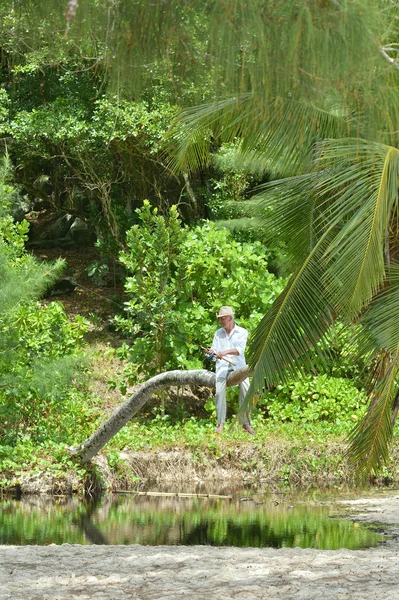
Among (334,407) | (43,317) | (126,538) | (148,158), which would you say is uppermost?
(148,158)

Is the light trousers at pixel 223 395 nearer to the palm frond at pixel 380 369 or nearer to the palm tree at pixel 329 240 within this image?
the palm tree at pixel 329 240

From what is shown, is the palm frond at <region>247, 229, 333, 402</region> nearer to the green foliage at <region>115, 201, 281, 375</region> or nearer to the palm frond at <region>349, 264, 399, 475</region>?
the palm frond at <region>349, 264, 399, 475</region>

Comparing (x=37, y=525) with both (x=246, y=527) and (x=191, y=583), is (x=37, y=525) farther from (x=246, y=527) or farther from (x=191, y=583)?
(x=191, y=583)

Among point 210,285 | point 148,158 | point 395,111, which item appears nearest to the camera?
point 395,111

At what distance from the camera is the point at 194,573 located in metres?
7.75

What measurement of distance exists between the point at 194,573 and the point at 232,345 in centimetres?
247

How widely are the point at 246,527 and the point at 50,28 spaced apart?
8357 millimetres

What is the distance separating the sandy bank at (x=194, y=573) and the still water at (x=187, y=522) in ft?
2.58

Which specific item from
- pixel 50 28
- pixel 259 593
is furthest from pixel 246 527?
pixel 50 28

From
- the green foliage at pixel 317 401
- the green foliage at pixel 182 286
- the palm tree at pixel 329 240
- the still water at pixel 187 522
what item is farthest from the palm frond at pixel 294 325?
the green foliage at pixel 182 286

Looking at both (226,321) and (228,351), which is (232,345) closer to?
(226,321)

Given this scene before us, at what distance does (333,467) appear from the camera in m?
14.1

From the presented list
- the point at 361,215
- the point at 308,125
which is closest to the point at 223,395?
the point at 361,215

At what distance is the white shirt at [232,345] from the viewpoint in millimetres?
9180
